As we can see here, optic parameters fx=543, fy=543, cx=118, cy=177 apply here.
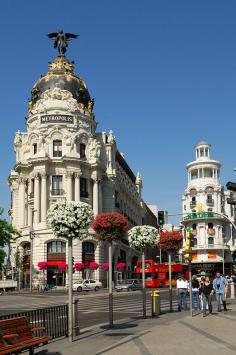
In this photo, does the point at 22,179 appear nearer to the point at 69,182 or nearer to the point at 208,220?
the point at 69,182

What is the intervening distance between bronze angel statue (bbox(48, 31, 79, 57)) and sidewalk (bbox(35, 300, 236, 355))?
69543 mm

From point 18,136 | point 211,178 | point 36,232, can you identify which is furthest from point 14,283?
point 211,178

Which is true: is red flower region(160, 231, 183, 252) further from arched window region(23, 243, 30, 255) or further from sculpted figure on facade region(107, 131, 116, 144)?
sculpted figure on facade region(107, 131, 116, 144)

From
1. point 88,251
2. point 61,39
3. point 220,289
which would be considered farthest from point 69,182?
point 220,289

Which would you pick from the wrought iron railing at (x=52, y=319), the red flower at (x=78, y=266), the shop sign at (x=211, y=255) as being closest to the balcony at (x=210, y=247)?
the shop sign at (x=211, y=255)

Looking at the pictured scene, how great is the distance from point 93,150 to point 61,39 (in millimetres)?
20119

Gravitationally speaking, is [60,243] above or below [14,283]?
above

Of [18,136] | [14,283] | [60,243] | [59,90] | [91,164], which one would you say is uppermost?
[59,90]

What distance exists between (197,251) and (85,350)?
91498 millimetres

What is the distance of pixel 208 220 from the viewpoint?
4087 inches

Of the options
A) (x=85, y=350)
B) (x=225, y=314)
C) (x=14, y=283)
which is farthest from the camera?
(x=14, y=283)

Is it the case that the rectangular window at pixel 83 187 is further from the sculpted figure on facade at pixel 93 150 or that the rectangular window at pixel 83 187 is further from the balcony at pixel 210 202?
the balcony at pixel 210 202

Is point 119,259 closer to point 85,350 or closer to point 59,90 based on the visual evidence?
point 59,90

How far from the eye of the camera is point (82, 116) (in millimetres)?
75812
